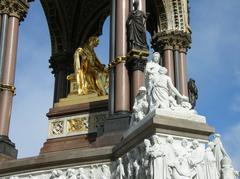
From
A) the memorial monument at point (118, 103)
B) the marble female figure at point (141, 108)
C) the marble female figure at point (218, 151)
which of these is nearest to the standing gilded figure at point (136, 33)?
the memorial monument at point (118, 103)

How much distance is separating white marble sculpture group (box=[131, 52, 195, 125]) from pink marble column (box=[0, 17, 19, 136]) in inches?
167

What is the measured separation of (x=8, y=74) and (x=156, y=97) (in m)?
5.32

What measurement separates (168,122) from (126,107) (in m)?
2.91

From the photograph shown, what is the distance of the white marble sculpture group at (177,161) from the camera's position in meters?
9.22

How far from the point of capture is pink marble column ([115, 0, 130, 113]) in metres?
12.6

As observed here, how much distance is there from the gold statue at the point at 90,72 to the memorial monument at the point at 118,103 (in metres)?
0.03

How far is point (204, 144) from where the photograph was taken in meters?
10.1

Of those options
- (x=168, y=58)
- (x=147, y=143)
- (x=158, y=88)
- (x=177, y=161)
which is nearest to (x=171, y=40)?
(x=168, y=58)

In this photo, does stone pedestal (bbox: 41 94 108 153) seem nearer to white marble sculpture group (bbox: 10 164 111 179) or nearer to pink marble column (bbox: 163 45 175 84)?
white marble sculpture group (bbox: 10 164 111 179)

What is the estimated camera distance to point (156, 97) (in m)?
10.3

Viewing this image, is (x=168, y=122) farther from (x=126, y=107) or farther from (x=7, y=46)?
(x=7, y=46)

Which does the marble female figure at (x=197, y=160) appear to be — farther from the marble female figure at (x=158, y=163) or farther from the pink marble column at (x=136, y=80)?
the pink marble column at (x=136, y=80)

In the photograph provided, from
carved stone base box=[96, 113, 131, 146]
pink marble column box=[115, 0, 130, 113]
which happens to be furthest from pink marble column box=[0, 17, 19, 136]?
pink marble column box=[115, 0, 130, 113]

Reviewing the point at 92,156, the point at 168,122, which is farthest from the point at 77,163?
the point at 168,122
